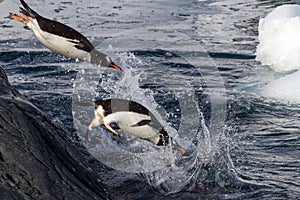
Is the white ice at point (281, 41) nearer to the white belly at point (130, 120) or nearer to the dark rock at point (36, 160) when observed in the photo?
the white belly at point (130, 120)

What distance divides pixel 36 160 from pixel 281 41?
5.40 metres

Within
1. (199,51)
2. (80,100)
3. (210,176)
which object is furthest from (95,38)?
(210,176)

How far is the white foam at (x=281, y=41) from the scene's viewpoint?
7.55 metres

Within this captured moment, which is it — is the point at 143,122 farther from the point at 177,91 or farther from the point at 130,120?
the point at 177,91

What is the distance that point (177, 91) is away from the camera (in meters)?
6.93

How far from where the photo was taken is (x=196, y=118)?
6.23 metres

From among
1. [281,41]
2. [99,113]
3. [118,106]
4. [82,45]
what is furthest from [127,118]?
[281,41]

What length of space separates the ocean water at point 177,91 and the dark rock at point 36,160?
40.1 inches

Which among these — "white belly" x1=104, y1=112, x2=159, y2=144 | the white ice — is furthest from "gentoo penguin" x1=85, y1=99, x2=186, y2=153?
the white ice

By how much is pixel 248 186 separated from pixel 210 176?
332 millimetres

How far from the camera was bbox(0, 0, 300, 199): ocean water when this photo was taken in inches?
188

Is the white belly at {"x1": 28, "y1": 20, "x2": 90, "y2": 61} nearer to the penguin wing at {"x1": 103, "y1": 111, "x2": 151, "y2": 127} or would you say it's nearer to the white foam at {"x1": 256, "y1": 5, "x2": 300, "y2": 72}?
the penguin wing at {"x1": 103, "y1": 111, "x2": 151, "y2": 127}

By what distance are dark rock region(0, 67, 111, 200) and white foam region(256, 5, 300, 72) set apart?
4.54 m

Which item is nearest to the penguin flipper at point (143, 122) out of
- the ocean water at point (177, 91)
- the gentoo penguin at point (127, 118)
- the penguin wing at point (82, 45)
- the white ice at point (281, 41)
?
the gentoo penguin at point (127, 118)
